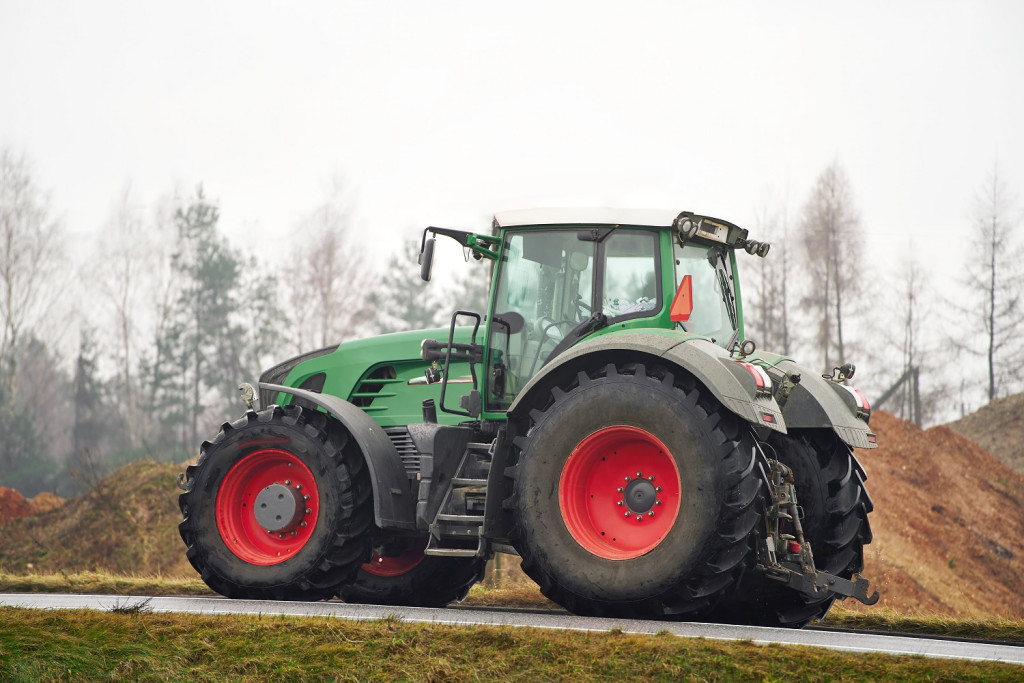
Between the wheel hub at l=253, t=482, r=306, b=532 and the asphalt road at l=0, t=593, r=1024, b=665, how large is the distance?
1.91ft

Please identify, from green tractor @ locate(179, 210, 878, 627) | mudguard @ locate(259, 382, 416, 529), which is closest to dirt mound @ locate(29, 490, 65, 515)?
green tractor @ locate(179, 210, 878, 627)

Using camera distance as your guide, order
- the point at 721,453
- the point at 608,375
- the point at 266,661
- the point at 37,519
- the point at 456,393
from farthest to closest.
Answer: the point at 37,519
the point at 456,393
the point at 608,375
the point at 721,453
the point at 266,661

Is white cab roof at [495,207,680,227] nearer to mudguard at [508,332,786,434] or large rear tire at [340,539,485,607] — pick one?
mudguard at [508,332,786,434]

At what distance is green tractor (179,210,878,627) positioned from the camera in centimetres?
605

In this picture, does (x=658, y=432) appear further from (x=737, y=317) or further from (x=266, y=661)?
(x=266, y=661)

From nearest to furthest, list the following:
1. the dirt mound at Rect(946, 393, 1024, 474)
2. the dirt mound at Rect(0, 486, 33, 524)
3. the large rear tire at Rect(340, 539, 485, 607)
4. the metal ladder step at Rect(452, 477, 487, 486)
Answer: the metal ladder step at Rect(452, 477, 487, 486), the large rear tire at Rect(340, 539, 485, 607), the dirt mound at Rect(0, 486, 33, 524), the dirt mound at Rect(946, 393, 1024, 474)

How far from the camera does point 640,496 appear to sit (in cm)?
628

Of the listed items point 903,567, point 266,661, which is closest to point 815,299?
point 903,567

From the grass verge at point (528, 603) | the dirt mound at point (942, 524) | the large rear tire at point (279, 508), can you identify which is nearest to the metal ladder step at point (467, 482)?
the large rear tire at point (279, 508)

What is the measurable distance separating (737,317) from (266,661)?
443cm

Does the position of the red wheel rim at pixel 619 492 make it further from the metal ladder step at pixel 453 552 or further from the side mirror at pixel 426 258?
the side mirror at pixel 426 258

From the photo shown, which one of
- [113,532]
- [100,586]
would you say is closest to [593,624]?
[100,586]

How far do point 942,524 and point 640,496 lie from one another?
1523cm

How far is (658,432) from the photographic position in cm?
612
